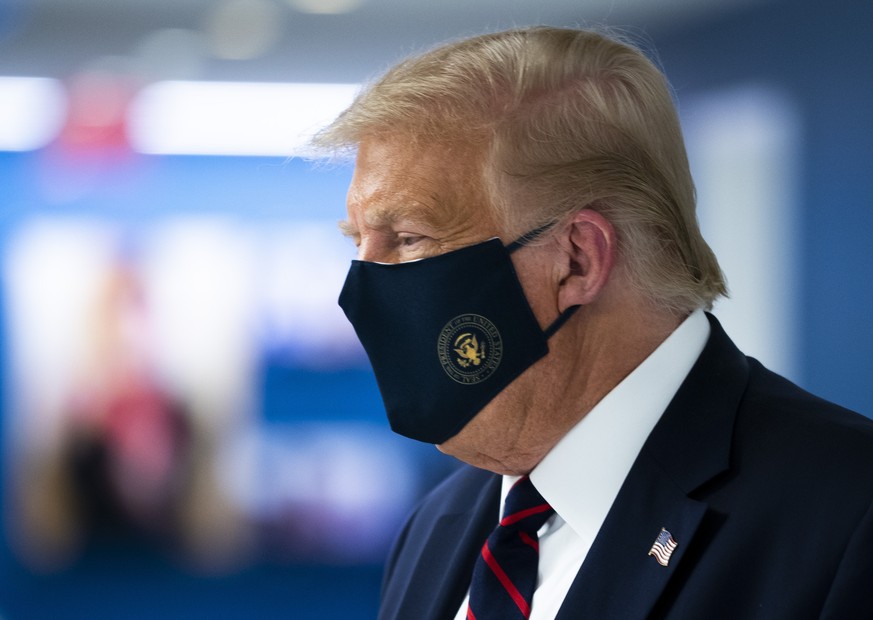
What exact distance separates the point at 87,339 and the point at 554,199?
299 centimetres

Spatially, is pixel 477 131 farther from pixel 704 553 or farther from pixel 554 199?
pixel 704 553

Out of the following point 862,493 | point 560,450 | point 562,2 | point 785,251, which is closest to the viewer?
point 862,493

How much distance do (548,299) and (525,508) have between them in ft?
0.97

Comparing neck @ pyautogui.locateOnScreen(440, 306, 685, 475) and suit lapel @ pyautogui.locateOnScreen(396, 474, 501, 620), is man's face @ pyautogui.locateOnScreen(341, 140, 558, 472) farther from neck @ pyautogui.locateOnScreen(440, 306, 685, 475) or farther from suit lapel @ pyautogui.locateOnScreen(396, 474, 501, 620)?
suit lapel @ pyautogui.locateOnScreen(396, 474, 501, 620)

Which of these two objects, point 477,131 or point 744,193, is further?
point 744,193

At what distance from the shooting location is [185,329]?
386 cm

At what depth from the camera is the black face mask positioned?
1308 mm

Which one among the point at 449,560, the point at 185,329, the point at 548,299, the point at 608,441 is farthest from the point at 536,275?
the point at 185,329

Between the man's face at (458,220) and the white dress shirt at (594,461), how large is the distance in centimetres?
8

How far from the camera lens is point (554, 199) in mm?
1313

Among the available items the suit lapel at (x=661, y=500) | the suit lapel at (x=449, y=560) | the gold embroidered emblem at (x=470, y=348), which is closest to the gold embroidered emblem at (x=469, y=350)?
the gold embroidered emblem at (x=470, y=348)

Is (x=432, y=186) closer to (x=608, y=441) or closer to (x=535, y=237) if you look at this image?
(x=535, y=237)

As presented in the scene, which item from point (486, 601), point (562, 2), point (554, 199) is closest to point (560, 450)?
point (486, 601)

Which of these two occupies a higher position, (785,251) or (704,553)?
(785,251)
